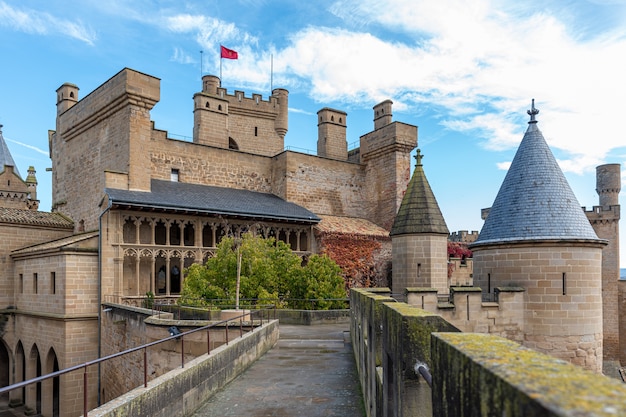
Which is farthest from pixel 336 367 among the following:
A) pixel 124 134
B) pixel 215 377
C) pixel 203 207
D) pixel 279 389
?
pixel 124 134

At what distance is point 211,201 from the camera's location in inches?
1035

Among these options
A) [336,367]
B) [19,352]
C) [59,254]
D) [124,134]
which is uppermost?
[124,134]

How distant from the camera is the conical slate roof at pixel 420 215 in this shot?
20.3 meters

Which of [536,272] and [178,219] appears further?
[178,219]

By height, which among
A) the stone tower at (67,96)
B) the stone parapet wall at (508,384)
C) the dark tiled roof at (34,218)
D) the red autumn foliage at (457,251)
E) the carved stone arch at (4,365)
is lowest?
the carved stone arch at (4,365)

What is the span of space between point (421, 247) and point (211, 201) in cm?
1141

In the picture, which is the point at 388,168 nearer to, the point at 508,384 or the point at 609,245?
the point at 609,245

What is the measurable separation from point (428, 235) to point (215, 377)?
498 inches

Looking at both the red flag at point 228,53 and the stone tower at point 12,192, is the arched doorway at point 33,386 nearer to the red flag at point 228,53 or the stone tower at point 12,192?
the stone tower at point 12,192

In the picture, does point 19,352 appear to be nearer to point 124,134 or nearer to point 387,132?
point 124,134

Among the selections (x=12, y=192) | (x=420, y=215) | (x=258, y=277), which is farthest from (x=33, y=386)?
(x=12, y=192)

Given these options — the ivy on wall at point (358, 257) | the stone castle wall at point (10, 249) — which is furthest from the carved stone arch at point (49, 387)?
the ivy on wall at point (358, 257)

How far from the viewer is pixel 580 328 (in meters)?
12.8

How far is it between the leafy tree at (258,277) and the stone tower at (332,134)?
53.6 feet
